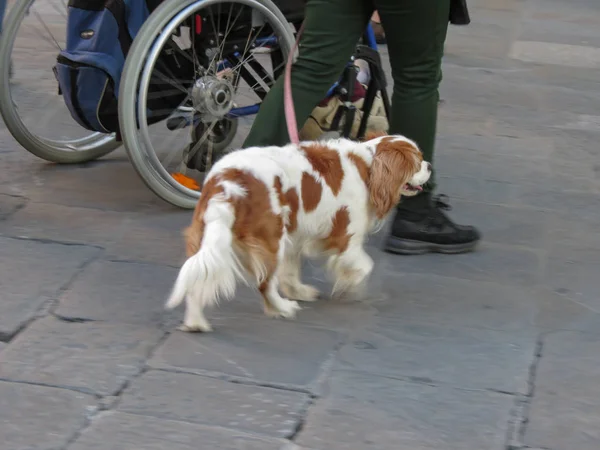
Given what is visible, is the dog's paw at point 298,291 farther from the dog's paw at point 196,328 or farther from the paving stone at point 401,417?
the paving stone at point 401,417

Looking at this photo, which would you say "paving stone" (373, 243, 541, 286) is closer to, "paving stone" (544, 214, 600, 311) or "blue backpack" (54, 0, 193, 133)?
"paving stone" (544, 214, 600, 311)

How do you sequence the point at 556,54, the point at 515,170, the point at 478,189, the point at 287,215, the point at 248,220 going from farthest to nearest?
1. the point at 556,54
2. the point at 515,170
3. the point at 478,189
4. the point at 287,215
5. the point at 248,220

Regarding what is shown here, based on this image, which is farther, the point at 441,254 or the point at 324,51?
the point at 441,254

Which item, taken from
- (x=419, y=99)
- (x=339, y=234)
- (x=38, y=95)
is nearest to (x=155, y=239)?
(x=339, y=234)

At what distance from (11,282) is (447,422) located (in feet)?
5.28

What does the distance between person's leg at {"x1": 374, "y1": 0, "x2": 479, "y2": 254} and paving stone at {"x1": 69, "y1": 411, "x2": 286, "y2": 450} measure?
1.50 m

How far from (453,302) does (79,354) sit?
1310 mm

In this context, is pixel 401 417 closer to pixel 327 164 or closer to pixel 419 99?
pixel 327 164

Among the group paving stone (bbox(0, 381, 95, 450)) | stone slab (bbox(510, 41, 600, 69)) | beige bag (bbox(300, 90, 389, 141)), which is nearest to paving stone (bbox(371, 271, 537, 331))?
beige bag (bbox(300, 90, 389, 141))

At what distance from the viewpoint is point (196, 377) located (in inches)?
110

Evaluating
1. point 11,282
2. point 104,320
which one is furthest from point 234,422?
point 11,282

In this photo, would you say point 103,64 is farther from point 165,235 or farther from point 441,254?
point 441,254

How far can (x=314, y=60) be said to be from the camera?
3.41 m

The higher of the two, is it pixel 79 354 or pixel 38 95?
pixel 38 95
